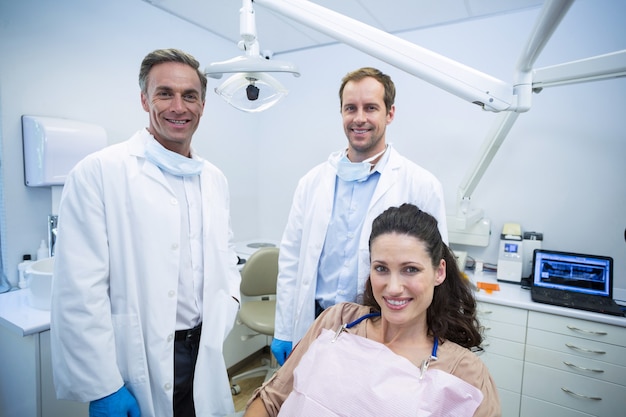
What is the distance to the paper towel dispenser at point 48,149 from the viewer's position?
160cm

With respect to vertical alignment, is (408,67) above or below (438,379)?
above

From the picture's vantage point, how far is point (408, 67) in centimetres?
81

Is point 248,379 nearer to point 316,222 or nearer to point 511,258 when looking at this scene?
point 316,222

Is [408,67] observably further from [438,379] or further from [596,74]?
[438,379]

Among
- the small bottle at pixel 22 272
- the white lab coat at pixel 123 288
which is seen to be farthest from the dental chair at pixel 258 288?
the small bottle at pixel 22 272

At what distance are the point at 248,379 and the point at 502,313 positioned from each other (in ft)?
5.60

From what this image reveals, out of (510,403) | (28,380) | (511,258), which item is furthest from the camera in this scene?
(511,258)

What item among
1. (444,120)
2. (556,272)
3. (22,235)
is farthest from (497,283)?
(22,235)

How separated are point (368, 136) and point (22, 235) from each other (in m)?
1.74

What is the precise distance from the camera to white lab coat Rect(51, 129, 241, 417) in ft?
3.14

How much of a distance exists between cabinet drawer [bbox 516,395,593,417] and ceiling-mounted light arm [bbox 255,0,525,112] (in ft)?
5.60

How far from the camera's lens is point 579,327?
167 cm

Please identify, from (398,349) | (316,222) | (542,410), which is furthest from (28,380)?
(542,410)

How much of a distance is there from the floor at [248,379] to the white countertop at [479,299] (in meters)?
1.26
